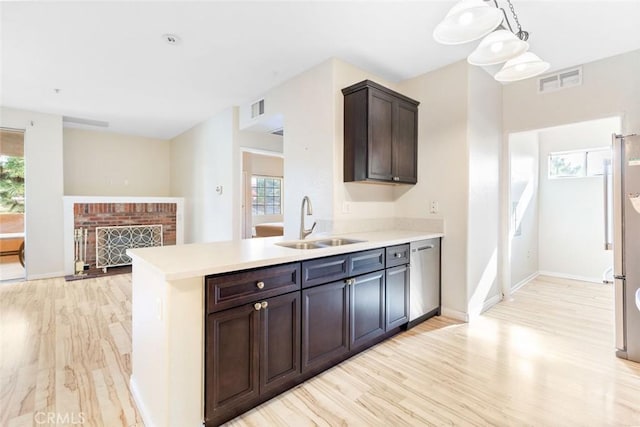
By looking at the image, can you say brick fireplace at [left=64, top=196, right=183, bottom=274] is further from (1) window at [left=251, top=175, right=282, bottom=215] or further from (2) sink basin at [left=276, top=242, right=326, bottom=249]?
(2) sink basin at [left=276, top=242, right=326, bottom=249]

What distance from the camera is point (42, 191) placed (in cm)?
479

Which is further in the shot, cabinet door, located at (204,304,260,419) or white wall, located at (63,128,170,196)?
white wall, located at (63,128,170,196)

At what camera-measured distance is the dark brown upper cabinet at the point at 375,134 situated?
287cm

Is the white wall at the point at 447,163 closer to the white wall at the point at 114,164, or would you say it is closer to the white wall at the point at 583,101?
the white wall at the point at 583,101

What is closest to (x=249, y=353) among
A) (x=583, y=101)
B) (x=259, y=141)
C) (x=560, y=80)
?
(x=259, y=141)

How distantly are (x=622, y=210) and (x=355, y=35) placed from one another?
2548mm

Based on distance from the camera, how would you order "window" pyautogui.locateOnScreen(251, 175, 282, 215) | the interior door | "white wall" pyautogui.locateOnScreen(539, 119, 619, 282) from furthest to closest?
"window" pyautogui.locateOnScreen(251, 175, 282, 215)
"white wall" pyautogui.locateOnScreen(539, 119, 619, 282)
the interior door

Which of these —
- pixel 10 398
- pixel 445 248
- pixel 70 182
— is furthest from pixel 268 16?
pixel 70 182

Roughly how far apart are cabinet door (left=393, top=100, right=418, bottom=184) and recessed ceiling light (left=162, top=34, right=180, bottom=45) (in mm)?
2173

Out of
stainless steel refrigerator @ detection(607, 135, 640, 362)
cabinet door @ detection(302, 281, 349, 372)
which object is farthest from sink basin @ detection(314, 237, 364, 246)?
stainless steel refrigerator @ detection(607, 135, 640, 362)

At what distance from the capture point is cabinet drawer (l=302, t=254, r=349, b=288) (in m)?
1.96

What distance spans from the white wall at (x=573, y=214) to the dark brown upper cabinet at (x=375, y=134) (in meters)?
2.86

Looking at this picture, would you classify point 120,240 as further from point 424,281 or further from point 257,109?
point 424,281

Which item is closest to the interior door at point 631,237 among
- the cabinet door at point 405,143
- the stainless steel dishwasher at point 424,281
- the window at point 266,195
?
the stainless steel dishwasher at point 424,281
